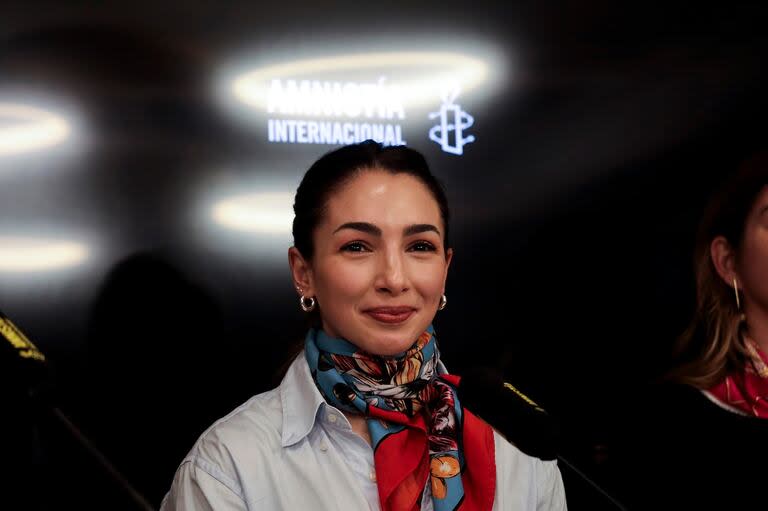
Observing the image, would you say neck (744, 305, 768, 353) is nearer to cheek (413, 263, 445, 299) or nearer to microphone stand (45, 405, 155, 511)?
cheek (413, 263, 445, 299)

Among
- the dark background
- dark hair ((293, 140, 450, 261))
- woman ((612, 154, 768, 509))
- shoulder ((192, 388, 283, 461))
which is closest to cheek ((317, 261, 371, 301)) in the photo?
dark hair ((293, 140, 450, 261))

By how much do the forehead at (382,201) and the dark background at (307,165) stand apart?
2.99 feet

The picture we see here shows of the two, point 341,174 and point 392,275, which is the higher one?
point 341,174

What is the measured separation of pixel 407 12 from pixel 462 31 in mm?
205

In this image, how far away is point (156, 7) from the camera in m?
2.56

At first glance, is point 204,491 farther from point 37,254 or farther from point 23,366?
point 37,254

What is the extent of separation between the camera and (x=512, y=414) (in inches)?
38.3

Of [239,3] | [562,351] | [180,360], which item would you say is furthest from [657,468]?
[239,3]

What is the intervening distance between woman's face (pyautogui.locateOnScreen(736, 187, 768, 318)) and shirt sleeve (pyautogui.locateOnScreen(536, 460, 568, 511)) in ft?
2.47

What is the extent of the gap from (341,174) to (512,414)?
2.71 feet

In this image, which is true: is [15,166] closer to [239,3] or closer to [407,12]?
[239,3]

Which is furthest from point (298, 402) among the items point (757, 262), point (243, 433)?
point (757, 262)

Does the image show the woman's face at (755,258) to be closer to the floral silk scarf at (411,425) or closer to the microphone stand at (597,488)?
the floral silk scarf at (411,425)

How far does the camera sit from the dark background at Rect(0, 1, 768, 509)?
244 cm
